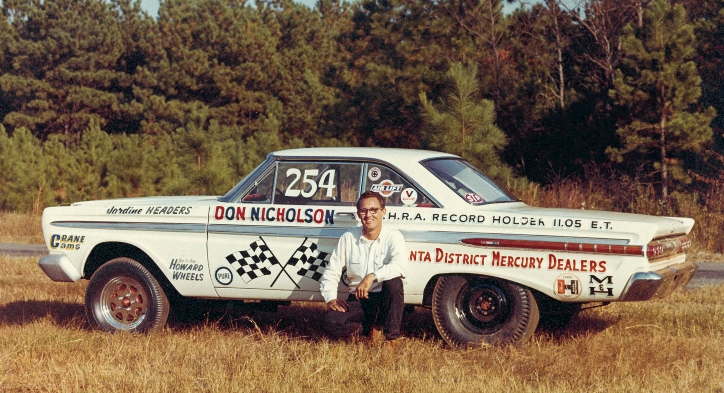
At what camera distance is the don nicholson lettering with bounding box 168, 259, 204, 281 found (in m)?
8.09

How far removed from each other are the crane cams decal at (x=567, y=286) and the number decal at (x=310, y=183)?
1914 mm

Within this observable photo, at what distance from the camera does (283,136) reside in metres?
36.0

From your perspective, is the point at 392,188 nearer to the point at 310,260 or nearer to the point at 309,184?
the point at 309,184

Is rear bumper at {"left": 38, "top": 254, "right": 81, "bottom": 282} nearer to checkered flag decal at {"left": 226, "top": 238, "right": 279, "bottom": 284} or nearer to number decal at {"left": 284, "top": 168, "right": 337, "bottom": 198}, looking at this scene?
checkered flag decal at {"left": 226, "top": 238, "right": 279, "bottom": 284}

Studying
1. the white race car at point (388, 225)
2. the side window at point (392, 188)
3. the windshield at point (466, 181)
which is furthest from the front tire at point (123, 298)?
the windshield at point (466, 181)

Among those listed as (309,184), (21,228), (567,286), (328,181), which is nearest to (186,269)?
(309,184)

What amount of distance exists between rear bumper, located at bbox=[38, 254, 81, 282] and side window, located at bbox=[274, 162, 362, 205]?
6.39 feet

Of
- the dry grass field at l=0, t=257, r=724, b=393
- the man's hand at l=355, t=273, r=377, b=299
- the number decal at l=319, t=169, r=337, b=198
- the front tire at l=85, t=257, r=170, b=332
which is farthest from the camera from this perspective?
the front tire at l=85, t=257, r=170, b=332

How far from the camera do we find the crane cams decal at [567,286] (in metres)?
7.07

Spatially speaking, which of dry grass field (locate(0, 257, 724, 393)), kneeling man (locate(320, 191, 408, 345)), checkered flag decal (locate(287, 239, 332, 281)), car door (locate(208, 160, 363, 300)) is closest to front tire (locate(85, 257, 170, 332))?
dry grass field (locate(0, 257, 724, 393))

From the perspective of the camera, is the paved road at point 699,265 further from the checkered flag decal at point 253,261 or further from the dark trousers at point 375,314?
the checkered flag decal at point 253,261

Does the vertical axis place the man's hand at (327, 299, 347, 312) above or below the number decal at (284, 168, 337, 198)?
Answer: below

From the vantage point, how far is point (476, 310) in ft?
24.6

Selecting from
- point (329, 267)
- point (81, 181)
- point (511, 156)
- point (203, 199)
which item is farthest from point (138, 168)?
point (329, 267)
